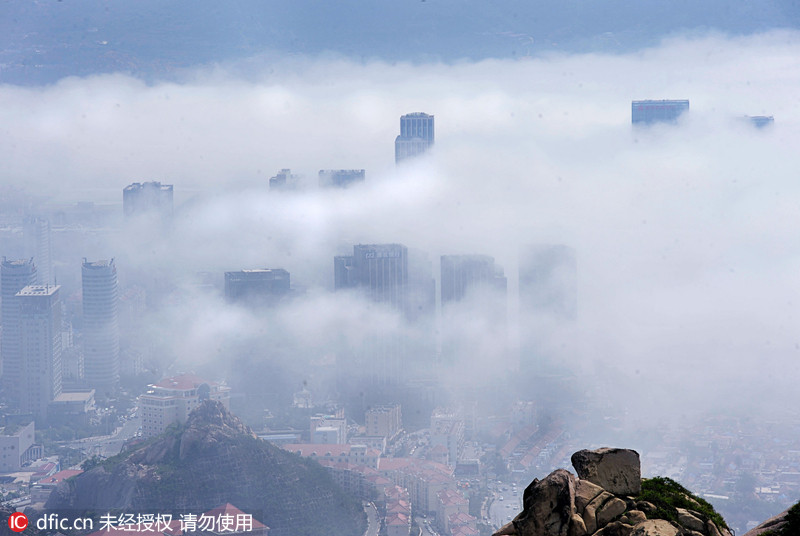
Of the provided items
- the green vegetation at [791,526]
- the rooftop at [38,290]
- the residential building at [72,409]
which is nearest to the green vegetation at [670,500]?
the green vegetation at [791,526]

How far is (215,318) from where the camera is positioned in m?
25.4

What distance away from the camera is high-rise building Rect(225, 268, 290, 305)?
24953 mm

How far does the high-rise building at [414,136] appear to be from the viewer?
94.9 ft

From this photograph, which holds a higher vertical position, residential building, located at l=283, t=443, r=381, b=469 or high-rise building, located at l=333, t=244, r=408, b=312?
high-rise building, located at l=333, t=244, r=408, b=312

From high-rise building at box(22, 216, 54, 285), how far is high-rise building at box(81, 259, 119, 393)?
2.79 m

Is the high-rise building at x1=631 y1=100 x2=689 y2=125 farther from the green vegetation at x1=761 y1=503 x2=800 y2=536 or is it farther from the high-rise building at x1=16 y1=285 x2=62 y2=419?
the green vegetation at x1=761 y1=503 x2=800 y2=536

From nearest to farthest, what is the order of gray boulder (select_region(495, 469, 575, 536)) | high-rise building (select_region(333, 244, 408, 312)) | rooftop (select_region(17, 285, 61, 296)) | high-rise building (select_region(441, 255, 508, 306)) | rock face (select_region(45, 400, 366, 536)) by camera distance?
gray boulder (select_region(495, 469, 575, 536)) → rock face (select_region(45, 400, 366, 536)) → rooftop (select_region(17, 285, 61, 296)) → high-rise building (select_region(441, 255, 508, 306)) → high-rise building (select_region(333, 244, 408, 312))

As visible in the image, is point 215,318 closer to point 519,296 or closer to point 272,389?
point 272,389

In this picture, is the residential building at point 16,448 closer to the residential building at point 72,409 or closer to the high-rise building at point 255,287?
the residential building at point 72,409

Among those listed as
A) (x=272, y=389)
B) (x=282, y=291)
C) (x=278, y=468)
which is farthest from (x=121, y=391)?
(x=278, y=468)

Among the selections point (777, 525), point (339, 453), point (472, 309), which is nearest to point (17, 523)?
point (339, 453)

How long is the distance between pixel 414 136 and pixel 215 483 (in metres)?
18.6

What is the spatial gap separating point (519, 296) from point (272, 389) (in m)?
7.30

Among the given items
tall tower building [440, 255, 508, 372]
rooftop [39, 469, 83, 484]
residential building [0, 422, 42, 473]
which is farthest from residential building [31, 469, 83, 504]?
tall tower building [440, 255, 508, 372]
